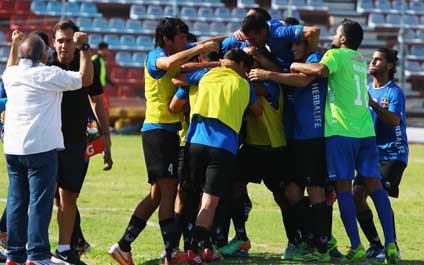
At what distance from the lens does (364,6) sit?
1449 inches

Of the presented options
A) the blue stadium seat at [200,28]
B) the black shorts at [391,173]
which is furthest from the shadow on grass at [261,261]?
the blue stadium seat at [200,28]

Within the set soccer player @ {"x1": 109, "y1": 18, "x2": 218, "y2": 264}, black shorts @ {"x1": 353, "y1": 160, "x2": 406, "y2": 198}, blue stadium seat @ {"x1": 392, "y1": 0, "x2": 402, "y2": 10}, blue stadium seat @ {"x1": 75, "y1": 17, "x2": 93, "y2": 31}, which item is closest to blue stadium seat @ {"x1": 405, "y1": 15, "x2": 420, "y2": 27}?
blue stadium seat @ {"x1": 392, "y1": 0, "x2": 402, "y2": 10}

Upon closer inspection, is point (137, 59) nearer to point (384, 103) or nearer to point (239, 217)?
point (384, 103)

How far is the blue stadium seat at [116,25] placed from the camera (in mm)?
34625

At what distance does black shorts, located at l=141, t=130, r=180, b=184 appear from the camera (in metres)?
8.70

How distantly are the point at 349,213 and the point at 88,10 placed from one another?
87.9 feet

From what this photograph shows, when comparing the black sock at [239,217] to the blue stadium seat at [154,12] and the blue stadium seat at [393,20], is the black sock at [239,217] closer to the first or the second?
the blue stadium seat at [154,12]

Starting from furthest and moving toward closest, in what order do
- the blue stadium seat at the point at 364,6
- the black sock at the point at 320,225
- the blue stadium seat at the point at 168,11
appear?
the blue stadium seat at the point at 364,6 → the blue stadium seat at the point at 168,11 → the black sock at the point at 320,225

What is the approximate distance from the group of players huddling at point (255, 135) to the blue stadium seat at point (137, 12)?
26011 mm

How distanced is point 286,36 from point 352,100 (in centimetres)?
81

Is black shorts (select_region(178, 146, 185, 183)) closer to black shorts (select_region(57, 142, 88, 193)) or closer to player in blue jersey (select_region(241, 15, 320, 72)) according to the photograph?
black shorts (select_region(57, 142, 88, 193))

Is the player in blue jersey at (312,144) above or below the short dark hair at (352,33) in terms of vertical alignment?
below

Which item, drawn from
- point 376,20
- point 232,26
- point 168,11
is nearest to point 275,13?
point 232,26

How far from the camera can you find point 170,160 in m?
8.73
